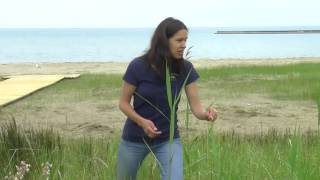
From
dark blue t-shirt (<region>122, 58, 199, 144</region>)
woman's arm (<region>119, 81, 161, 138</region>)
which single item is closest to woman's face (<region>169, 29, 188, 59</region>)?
dark blue t-shirt (<region>122, 58, 199, 144</region>)

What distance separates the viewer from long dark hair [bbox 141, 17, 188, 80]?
3.54 m

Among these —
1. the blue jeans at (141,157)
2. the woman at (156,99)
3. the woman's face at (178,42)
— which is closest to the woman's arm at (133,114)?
the woman at (156,99)

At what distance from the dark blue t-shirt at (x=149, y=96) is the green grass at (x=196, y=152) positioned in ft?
0.86

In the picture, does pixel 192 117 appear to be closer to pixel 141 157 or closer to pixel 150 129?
pixel 141 157

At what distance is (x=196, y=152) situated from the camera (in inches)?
205

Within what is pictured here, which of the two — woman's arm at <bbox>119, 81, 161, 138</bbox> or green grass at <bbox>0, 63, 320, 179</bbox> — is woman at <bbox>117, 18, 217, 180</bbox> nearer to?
woman's arm at <bbox>119, 81, 161, 138</bbox>

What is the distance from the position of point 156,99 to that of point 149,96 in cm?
5

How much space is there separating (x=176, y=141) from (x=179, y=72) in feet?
1.29

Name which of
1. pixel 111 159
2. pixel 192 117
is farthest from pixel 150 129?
pixel 192 117

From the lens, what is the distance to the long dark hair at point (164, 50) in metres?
3.54

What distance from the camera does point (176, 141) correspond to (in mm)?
3615

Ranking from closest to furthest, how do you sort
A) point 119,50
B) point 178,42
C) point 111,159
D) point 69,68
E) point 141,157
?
point 178,42 < point 141,157 < point 111,159 < point 69,68 < point 119,50

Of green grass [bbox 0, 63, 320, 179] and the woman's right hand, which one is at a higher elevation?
the woman's right hand

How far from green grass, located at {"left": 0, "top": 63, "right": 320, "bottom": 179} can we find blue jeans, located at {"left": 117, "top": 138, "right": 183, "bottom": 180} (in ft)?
0.23
